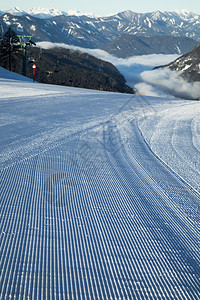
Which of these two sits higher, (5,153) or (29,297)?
(5,153)

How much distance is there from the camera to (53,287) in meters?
1.57

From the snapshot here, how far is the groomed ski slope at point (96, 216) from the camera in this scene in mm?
1647

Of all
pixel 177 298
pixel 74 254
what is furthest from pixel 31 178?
pixel 177 298

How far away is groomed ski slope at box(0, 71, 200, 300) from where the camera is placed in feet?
5.41

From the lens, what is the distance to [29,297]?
4.89 ft

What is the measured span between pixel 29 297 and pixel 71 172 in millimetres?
1833

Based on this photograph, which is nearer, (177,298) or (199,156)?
(177,298)

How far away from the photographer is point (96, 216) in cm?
235

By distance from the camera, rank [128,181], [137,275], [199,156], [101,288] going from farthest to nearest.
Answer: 1. [199,156]
2. [128,181]
3. [137,275]
4. [101,288]

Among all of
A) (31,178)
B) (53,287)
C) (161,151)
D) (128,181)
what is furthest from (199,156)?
(53,287)

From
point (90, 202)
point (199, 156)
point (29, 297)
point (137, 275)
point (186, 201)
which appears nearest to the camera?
point (29, 297)

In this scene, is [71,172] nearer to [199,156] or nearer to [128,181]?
[128,181]

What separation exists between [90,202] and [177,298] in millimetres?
1188

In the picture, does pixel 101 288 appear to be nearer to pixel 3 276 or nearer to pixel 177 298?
pixel 177 298
